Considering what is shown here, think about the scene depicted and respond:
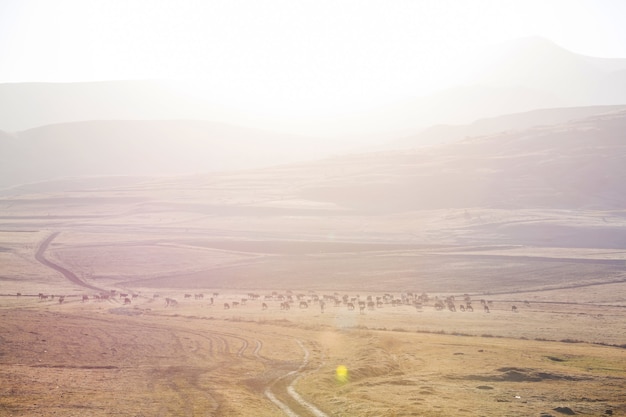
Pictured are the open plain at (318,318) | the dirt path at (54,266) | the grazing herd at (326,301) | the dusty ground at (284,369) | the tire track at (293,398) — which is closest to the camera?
the tire track at (293,398)

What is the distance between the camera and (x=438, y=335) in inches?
2052

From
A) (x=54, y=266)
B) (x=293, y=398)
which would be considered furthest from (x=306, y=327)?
(x=54, y=266)

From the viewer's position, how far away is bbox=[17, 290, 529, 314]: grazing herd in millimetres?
74875

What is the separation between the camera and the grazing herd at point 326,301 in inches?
2948

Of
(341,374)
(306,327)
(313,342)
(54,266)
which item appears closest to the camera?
(341,374)

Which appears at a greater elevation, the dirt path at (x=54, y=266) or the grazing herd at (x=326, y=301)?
the dirt path at (x=54, y=266)

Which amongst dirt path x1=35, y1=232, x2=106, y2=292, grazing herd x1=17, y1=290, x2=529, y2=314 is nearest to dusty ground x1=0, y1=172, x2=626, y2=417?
dirt path x1=35, y1=232, x2=106, y2=292

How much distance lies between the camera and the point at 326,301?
275 feet

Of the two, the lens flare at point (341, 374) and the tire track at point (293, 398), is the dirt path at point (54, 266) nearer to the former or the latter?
the tire track at point (293, 398)

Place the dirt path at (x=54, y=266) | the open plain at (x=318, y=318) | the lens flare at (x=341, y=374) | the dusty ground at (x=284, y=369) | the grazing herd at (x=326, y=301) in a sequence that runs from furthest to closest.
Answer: the dirt path at (x=54, y=266)
the grazing herd at (x=326, y=301)
the lens flare at (x=341, y=374)
the open plain at (x=318, y=318)
the dusty ground at (x=284, y=369)

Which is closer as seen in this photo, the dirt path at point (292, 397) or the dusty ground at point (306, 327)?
the dirt path at point (292, 397)

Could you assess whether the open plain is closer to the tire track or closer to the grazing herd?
the tire track

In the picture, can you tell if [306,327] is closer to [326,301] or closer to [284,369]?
[284,369]

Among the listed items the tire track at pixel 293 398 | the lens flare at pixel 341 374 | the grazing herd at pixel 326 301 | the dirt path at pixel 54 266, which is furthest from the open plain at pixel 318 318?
the dirt path at pixel 54 266
